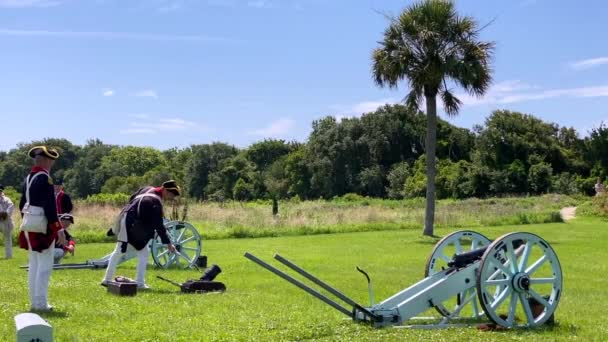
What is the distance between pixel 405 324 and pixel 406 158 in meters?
71.5

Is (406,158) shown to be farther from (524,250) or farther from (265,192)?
(524,250)

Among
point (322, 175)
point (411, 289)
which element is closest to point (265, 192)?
point (322, 175)

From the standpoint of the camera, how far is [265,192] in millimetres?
88625

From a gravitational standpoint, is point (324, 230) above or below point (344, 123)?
below

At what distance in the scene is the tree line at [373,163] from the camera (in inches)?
2557

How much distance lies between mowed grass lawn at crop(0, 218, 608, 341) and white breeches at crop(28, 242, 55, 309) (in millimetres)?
236

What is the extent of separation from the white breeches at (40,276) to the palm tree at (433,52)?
17664mm

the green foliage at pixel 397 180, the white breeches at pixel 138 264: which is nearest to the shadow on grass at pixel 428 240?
the white breeches at pixel 138 264

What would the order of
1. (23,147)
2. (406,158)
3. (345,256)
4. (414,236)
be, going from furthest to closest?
(23,147) → (406,158) → (414,236) → (345,256)

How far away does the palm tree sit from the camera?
24.3 m

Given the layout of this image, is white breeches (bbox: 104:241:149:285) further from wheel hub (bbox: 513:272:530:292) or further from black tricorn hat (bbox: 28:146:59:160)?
wheel hub (bbox: 513:272:530:292)

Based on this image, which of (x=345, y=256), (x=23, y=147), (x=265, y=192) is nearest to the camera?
(x=345, y=256)

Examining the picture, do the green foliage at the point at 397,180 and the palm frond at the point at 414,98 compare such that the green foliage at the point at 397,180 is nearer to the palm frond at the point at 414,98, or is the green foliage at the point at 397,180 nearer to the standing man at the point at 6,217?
the palm frond at the point at 414,98

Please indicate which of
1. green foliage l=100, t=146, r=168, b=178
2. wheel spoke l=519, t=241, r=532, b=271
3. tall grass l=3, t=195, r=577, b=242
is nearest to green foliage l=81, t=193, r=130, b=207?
tall grass l=3, t=195, r=577, b=242
